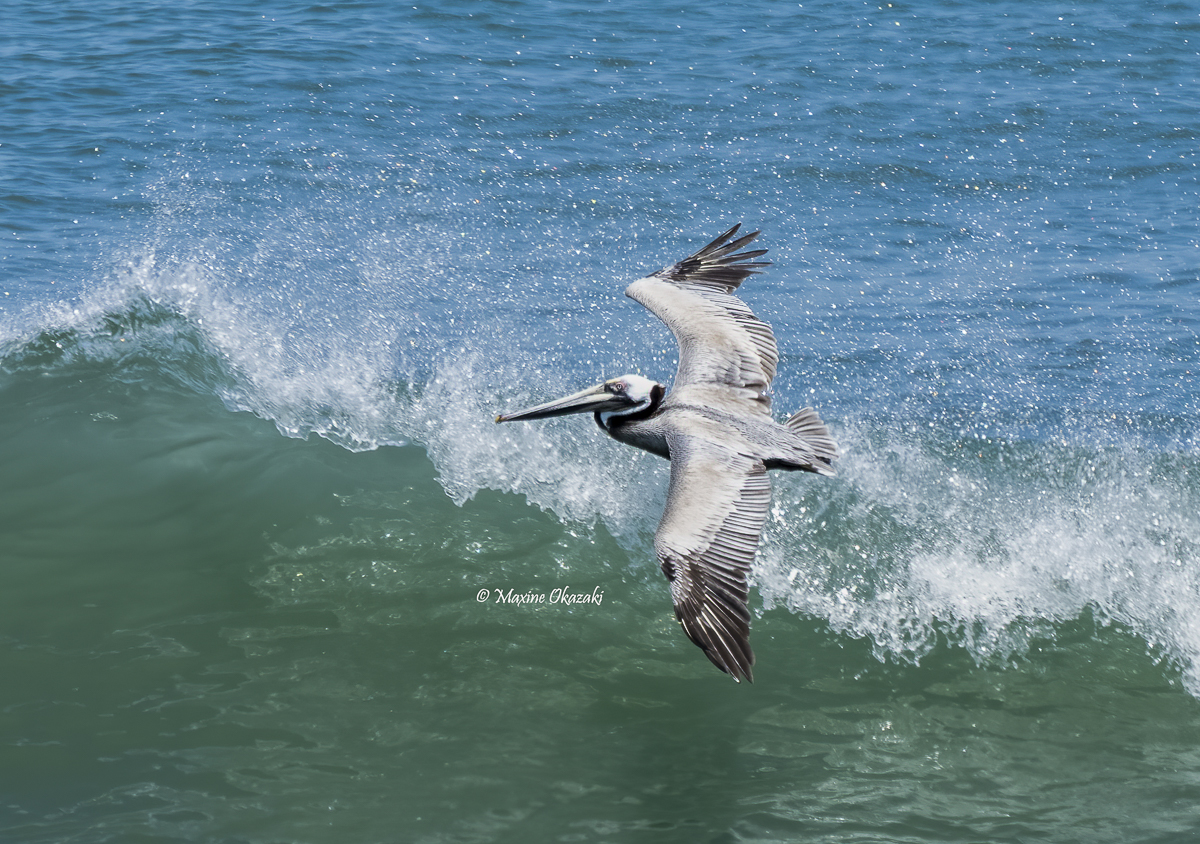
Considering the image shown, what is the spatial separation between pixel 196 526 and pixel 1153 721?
633 centimetres

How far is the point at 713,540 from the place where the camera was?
572cm

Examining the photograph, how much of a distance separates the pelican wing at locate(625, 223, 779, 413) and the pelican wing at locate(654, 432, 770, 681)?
86 centimetres

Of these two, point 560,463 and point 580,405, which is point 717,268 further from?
point 560,463

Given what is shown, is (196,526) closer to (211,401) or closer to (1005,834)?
(211,401)

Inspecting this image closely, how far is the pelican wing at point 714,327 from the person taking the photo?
7293mm

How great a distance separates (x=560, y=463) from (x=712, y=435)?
7.66ft

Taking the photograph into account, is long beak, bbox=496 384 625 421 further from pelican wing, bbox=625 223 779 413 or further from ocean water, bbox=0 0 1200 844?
ocean water, bbox=0 0 1200 844

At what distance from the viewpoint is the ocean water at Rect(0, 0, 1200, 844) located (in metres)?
6.04

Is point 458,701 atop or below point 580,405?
below

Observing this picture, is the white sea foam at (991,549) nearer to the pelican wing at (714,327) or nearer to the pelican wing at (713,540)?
the pelican wing at (714,327)

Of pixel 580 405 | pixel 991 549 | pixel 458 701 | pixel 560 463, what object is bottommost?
pixel 458 701

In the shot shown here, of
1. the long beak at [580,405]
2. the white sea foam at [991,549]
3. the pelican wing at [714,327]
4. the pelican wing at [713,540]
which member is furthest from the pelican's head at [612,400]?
the white sea foam at [991,549]

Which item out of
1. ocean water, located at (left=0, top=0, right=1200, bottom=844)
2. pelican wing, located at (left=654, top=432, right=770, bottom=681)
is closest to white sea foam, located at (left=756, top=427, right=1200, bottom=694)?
ocean water, located at (left=0, top=0, right=1200, bottom=844)

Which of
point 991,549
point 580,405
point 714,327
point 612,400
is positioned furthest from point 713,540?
point 991,549
